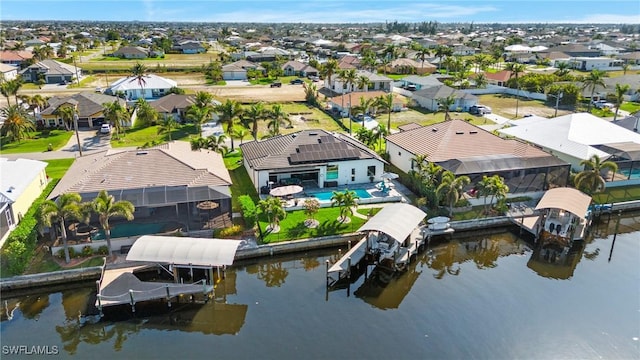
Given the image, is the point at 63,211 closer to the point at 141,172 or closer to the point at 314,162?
the point at 141,172

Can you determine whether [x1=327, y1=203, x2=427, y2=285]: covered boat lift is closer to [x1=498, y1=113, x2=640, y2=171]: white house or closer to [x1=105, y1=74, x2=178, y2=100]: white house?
[x1=498, y1=113, x2=640, y2=171]: white house

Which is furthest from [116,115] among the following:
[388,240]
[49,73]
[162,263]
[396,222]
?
[49,73]

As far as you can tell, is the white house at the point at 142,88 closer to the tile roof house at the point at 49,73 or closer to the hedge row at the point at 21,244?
the tile roof house at the point at 49,73

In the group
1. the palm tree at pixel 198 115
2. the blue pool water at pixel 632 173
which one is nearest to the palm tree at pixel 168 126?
the palm tree at pixel 198 115

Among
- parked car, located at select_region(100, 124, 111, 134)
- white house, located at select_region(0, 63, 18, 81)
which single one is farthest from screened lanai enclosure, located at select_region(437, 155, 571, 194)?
white house, located at select_region(0, 63, 18, 81)

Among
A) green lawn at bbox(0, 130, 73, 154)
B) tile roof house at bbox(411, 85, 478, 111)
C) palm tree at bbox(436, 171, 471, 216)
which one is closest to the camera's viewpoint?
palm tree at bbox(436, 171, 471, 216)

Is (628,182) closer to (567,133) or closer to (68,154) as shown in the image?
(567,133)

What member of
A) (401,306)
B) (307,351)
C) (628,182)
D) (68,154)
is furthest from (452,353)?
(68,154)
